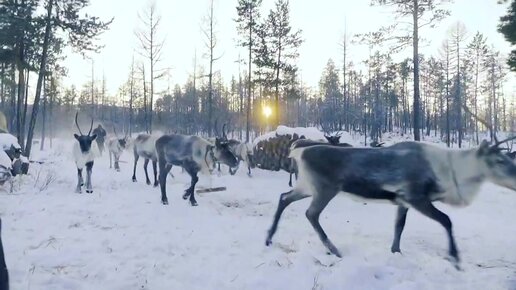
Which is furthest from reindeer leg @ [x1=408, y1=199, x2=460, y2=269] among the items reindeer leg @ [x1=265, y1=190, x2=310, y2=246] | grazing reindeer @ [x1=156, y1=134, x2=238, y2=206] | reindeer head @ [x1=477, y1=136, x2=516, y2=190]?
grazing reindeer @ [x1=156, y1=134, x2=238, y2=206]

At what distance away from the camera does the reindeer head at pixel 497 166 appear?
15.9ft

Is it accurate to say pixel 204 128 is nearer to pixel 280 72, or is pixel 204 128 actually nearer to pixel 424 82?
pixel 280 72

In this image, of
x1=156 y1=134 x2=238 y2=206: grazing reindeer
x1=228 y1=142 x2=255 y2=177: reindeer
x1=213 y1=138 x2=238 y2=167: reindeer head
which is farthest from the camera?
x1=228 y1=142 x2=255 y2=177: reindeer

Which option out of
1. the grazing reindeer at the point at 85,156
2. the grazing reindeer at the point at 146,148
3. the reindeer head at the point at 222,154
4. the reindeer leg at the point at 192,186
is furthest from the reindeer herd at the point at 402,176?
the grazing reindeer at the point at 146,148

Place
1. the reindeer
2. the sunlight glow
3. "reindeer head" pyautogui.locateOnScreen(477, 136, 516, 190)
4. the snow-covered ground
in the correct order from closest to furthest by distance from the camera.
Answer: the snow-covered ground → "reindeer head" pyautogui.locateOnScreen(477, 136, 516, 190) → the reindeer → the sunlight glow

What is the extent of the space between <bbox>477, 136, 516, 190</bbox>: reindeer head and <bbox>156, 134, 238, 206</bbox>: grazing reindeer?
19.1 ft

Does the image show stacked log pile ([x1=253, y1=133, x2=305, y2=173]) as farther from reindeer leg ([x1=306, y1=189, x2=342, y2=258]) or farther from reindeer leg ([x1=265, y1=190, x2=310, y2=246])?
reindeer leg ([x1=306, y1=189, x2=342, y2=258])

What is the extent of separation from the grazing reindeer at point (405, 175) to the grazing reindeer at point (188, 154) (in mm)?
4338

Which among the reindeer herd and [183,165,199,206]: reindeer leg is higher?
the reindeer herd

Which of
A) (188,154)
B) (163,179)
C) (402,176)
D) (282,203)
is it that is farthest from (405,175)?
(163,179)

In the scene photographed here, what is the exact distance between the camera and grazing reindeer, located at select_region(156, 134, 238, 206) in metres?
Result: 9.05

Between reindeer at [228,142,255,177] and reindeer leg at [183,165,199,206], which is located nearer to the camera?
reindeer leg at [183,165,199,206]

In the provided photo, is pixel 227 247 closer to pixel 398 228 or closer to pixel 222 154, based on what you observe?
pixel 398 228

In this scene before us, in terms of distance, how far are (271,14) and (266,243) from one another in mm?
25868
